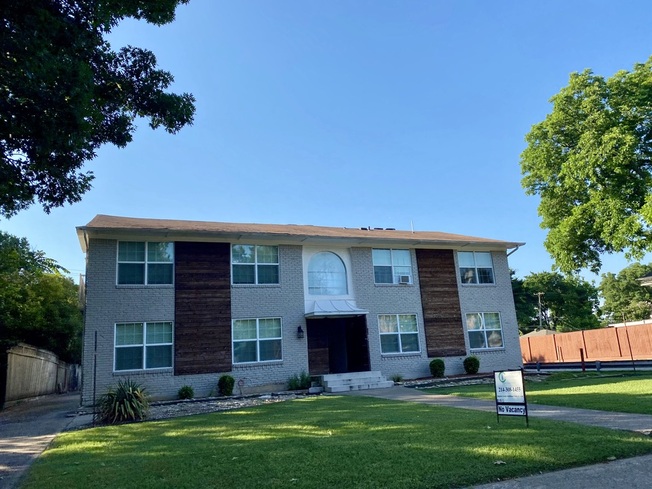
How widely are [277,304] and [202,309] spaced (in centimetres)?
286

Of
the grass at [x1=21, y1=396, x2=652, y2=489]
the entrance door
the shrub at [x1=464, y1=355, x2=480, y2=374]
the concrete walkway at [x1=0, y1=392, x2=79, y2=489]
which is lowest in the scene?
the concrete walkway at [x1=0, y1=392, x2=79, y2=489]

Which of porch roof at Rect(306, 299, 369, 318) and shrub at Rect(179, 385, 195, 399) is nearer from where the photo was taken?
shrub at Rect(179, 385, 195, 399)

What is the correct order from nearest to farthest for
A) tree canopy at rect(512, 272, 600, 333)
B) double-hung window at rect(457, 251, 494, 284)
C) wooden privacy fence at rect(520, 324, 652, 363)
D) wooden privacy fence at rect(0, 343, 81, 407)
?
wooden privacy fence at rect(0, 343, 81, 407) < double-hung window at rect(457, 251, 494, 284) < wooden privacy fence at rect(520, 324, 652, 363) < tree canopy at rect(512, 272, 600, 333)

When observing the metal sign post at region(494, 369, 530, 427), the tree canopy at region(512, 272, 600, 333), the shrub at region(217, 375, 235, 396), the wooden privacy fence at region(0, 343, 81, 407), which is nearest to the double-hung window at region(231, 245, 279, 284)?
the shrub at region(217, 375, 235, 396)

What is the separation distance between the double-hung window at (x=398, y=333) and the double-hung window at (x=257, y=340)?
452 cm

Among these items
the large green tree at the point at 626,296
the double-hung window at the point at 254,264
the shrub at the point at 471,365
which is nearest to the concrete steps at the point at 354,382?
the shrub at the point at 471,365

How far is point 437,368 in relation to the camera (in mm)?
19406

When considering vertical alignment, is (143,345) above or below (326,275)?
below

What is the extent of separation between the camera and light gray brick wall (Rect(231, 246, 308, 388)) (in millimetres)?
17297

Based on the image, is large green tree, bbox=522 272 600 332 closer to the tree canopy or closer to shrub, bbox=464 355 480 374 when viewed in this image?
the tree canopy

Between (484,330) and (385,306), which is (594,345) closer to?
(484,330)

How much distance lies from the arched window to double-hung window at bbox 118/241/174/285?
555cm

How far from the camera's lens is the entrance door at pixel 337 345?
18.8m

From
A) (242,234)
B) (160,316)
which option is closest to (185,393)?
(160,316)
